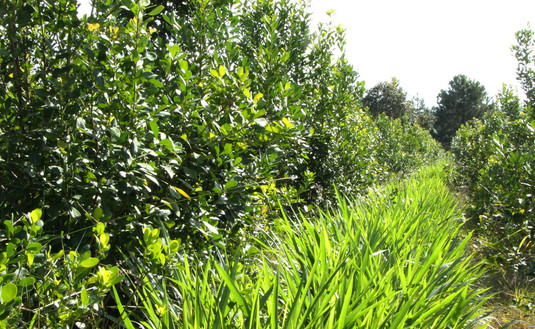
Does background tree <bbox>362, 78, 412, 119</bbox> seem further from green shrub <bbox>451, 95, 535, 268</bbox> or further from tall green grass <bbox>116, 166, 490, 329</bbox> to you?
tall green grass <bbox>116, 166, 490, 329</bbox>

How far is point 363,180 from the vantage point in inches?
210

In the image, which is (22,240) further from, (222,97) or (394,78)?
(394,78)

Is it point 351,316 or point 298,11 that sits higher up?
point 298,11

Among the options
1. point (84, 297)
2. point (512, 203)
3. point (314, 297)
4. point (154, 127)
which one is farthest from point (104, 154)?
point (512, 203)

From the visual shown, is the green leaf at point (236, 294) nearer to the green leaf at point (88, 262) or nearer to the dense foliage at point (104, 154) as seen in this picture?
the dense foliage at point (104, 154)

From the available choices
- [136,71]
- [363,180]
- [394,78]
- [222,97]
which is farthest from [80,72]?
[394,78]

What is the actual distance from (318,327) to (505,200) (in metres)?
3.81

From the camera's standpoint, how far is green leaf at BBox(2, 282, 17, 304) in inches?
37.7

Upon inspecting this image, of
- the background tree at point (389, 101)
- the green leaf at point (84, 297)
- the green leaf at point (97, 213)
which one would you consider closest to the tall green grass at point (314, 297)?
the green leaf at point (84, 297)

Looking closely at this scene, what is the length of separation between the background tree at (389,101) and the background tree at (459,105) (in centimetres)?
747

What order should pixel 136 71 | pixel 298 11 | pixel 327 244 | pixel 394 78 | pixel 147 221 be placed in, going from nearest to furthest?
pixel 136 71
pixel 147 221
pixel 327 244
pixel 298 11
pixel 394 78

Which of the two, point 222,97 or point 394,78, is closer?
point 222,97

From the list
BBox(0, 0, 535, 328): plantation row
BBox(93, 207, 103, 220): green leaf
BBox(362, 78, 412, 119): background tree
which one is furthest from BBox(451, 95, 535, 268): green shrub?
BBox(362, 78, 412, 119): background tree

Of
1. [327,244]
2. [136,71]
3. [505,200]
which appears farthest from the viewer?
[505,200]
